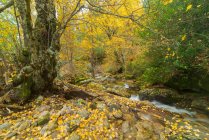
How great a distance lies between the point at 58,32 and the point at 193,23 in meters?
5.06

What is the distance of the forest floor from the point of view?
3.63 meters

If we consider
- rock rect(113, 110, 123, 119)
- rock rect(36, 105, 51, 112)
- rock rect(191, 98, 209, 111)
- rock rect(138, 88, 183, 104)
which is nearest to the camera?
rock rect(36, 105, 51, 112)

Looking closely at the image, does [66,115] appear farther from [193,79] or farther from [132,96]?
[193,79]

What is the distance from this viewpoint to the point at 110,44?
13.4m

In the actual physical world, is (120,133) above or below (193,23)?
below

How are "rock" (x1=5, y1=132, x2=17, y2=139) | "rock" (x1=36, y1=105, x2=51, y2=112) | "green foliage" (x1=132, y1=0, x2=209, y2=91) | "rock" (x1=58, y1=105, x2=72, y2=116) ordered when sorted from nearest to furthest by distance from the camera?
"rock" (x1=5, y1=132, x2=17, y2=139), "rock" (x1=58, y1=105, x2=72, y2=116), "rock" (x1=36, y1=105, x2=51, y2=112), "green foliage" (x1=132, y1=0, x2=209, y2=91)

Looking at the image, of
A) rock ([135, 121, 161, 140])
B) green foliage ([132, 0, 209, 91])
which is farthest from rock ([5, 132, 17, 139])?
green foliage ([132, 0, 209, 91])

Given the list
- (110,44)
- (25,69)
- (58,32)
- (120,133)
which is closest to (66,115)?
(120,133)

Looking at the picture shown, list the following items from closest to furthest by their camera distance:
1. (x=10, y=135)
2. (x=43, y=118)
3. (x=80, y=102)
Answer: (x=10, y=135) < (x=43, y=118) < (x=80, y=102)

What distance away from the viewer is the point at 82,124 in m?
3.98

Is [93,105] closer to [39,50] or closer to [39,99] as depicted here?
[39,99]

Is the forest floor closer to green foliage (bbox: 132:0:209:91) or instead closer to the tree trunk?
the tree trunk

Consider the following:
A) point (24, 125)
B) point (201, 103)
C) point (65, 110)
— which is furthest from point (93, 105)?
point (201, 103)

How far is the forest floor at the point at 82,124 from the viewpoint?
11.9 ft
